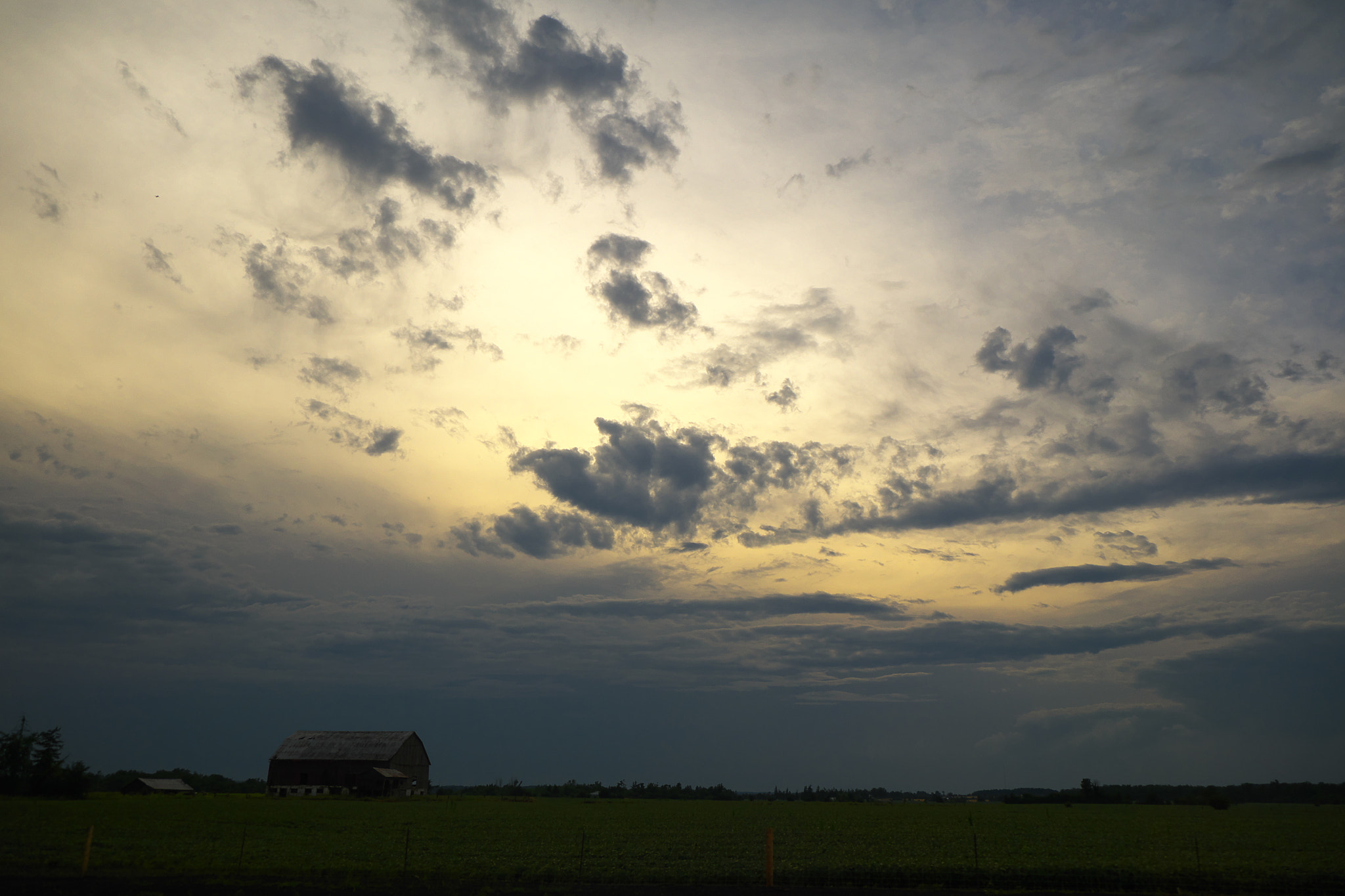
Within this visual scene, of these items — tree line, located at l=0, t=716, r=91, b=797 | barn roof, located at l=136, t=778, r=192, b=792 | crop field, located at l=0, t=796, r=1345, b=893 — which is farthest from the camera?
barn roof, located at l=136, t=778, r=192, b=792

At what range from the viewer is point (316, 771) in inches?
3844

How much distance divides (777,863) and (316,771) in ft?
283

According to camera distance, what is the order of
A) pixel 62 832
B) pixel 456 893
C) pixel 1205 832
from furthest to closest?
1. pixel 1205 832
2. pixel 62 832
3. pixel 456 893

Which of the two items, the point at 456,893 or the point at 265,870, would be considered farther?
the point at 265,870

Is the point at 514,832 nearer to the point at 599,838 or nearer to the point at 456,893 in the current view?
the point at 599,838

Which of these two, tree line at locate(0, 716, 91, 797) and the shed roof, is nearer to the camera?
tree line at locate(0, 716, 91, 797)

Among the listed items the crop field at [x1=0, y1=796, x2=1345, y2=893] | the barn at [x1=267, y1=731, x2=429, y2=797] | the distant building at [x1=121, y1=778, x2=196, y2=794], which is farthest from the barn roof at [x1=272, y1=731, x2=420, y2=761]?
the crop field at [x1=0, y1=796, x2=1345, y2=893]

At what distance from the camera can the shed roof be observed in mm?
102312

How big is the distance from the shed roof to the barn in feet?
57.0

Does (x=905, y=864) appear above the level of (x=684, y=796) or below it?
above

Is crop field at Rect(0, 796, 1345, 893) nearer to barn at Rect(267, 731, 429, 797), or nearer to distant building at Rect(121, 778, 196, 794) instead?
barn at Rect(267, 731, 429, 797)

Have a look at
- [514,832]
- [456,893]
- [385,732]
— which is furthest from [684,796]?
[456,893]

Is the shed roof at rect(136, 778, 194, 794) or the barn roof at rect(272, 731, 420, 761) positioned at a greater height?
the barn roof at rect(272, 731, 420, 761)

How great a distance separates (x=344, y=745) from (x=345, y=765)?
3.60 m
